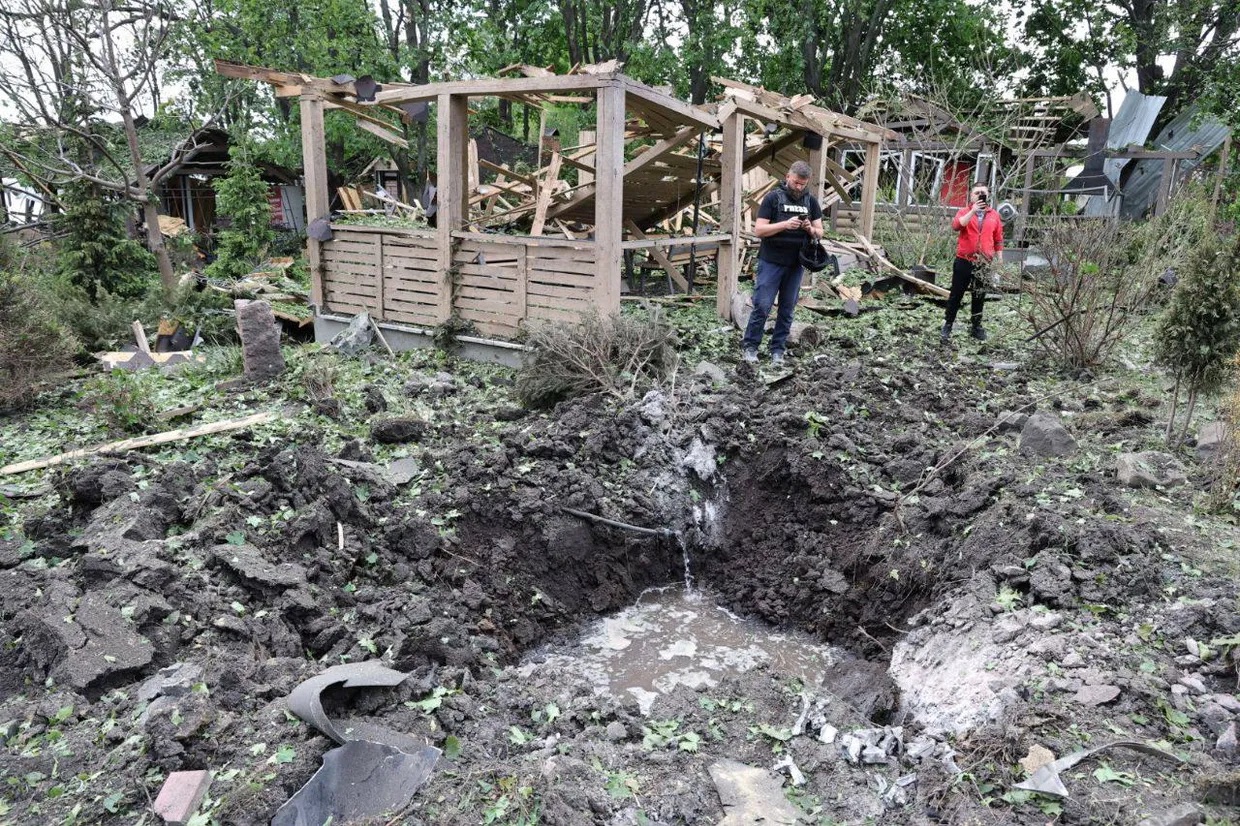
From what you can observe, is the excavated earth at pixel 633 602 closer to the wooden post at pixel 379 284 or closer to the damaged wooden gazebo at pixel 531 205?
the damaged wooden gazebo at pixel 531 205

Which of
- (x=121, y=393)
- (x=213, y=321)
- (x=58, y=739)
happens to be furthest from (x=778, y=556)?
(x=213, y=321)

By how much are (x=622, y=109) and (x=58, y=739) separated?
6.50 m

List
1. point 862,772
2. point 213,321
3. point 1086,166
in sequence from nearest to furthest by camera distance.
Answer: point 862,772, point 213,321, point 1086,166

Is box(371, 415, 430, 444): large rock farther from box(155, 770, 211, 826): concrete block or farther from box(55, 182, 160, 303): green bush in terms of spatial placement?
box(55, 182, 160, 303): green bush

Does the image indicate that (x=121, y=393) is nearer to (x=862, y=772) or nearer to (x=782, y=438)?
(x=782, y=438)

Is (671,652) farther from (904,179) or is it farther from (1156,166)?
(1156,166)

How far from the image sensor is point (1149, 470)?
557 cm

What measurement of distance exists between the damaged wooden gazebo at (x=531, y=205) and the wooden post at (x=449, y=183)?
0.01m

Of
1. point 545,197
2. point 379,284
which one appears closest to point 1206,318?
point 545,197

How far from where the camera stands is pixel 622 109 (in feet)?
25.3

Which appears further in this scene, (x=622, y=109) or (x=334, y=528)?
(x=622, y=109)

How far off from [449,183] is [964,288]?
6.14 m

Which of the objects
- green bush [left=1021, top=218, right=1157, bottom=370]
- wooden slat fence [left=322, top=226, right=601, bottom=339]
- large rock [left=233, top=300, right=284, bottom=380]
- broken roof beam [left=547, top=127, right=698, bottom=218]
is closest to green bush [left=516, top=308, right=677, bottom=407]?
wooden slat fence [left=322, top=226, right=601, bottom=339]

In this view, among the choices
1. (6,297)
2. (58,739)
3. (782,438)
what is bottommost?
(58,739)
